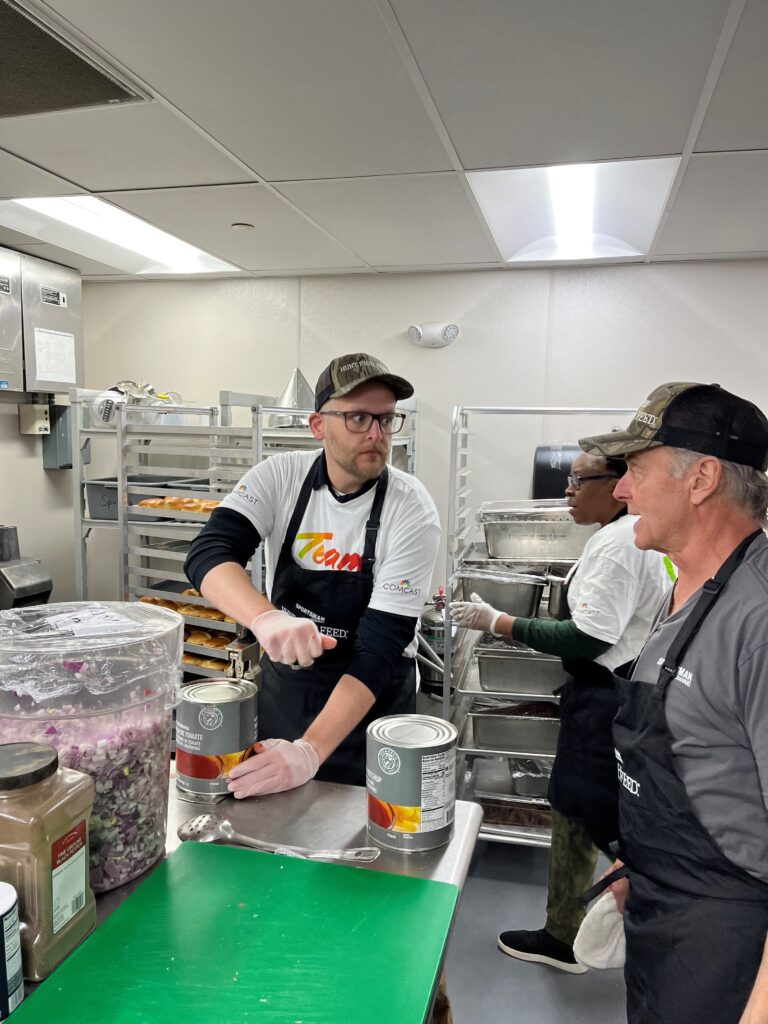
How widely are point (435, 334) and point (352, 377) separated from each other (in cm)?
221

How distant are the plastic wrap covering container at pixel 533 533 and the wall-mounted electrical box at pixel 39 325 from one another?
247 cm

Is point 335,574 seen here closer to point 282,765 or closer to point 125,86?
point 282,765

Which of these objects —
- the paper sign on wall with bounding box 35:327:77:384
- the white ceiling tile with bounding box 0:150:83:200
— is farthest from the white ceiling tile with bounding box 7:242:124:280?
the white ceiling tile with bounding box 0:150:83:200

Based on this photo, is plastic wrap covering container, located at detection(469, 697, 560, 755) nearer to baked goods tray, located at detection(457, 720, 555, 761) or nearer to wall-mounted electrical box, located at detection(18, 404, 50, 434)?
baked goods tray, located at detection(457, 720, 555, 761)

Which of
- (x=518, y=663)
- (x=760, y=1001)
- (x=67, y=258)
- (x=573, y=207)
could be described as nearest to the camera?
(x=760, y=1001)

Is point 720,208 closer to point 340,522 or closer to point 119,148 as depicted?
point 340,522

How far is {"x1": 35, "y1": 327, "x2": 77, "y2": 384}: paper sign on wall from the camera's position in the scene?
369 centimetres

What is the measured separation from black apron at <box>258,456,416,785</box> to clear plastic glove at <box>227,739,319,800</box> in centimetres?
48

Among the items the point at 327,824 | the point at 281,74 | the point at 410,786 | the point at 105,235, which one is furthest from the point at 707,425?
the point at 105,235

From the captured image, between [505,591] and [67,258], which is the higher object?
[67,258]

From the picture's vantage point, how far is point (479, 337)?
390 cm

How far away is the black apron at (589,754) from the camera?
209 centimetres

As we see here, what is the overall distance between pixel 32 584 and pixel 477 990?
2.55m

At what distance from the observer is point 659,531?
1304 millimetres
